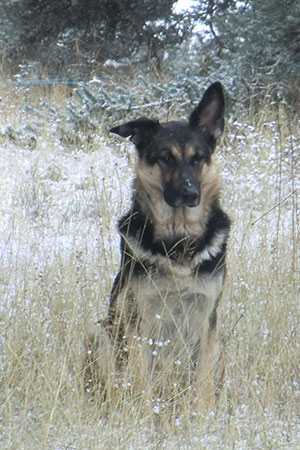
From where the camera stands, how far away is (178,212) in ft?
11.6

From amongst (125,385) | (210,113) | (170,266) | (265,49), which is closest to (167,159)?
(210,113)

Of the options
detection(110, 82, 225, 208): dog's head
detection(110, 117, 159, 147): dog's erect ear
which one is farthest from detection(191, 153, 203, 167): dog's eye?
detection(110, 117, 159, 147): dog's erect ear

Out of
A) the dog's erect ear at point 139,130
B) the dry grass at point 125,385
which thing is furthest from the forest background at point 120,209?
the dog's erect ear at point 139,130

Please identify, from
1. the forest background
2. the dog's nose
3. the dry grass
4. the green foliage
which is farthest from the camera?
the green foliage

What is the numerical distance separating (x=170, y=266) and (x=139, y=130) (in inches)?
35.3

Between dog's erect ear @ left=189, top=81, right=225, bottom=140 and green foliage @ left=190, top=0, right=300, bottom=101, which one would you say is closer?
dog's erect ear @ left=189, top=81, right=225, bottom=140

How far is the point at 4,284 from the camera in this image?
3816mm

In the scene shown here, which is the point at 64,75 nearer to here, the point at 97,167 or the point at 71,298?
the point at 97,167

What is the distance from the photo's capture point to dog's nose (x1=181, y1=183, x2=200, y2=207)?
331 cm

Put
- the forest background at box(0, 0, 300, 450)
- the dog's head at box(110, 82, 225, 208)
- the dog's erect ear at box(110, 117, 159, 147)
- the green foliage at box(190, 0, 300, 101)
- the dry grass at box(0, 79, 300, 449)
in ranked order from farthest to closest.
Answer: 1. the green foliage at box(190, 0, 300, 101)
2. the dog's erect ear at box(110, 117, 159, 147)
3. the dog's head at box(110, 82, 225, 208)
4. the forest background at box(0, 0, 300, 450)
5. the dry grass at box(0, 79, 300, 449)

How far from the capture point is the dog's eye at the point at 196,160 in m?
3.51

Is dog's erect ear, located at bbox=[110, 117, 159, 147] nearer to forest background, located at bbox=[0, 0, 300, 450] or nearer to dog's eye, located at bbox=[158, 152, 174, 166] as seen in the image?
dog's eye, located at bbox=[158, 152, 174, 166]

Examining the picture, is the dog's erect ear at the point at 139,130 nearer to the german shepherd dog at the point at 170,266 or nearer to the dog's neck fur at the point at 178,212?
the german shepherd dog at the point at 170,266

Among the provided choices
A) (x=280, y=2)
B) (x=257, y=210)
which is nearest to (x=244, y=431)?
(x=257, y=210)
